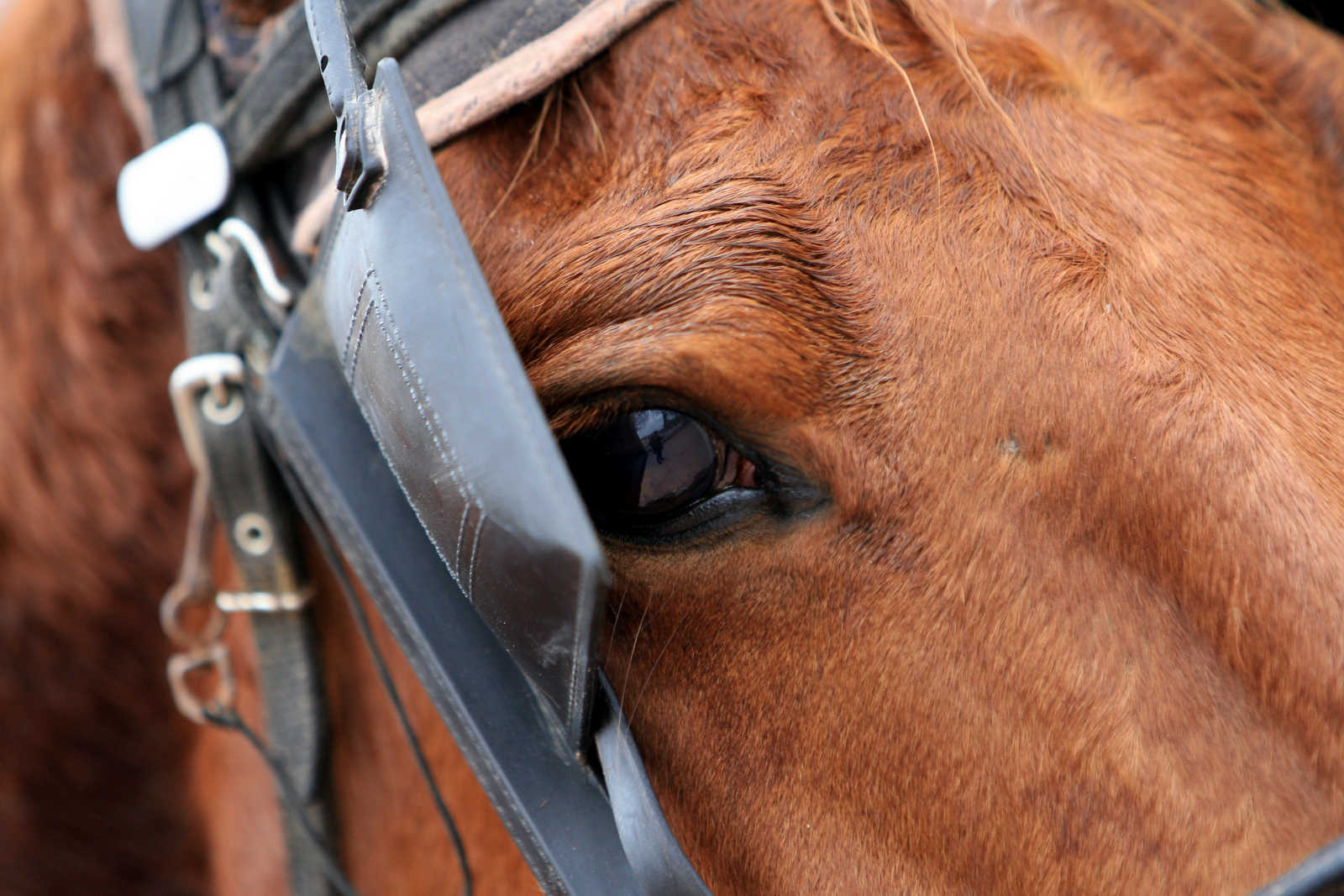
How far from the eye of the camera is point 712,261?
2.74 ft

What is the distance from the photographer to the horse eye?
34.2 inches

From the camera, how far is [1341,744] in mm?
750

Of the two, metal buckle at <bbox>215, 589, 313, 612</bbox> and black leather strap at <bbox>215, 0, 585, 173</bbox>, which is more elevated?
black leather strap at <bbox>215, 0, 585, 173</bbox>

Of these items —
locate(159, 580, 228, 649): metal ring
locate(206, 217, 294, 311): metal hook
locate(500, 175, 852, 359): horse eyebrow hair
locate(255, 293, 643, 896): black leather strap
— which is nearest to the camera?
locate(500, 175, 852, 359): horse eyebrow hair

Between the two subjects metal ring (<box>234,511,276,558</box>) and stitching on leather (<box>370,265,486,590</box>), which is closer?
stitching on leather (<box>370,265,486,590</box>)

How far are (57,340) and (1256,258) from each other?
1.30 meters

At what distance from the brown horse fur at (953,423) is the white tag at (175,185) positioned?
342mm

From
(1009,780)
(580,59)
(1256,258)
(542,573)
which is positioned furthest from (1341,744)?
(580,59)

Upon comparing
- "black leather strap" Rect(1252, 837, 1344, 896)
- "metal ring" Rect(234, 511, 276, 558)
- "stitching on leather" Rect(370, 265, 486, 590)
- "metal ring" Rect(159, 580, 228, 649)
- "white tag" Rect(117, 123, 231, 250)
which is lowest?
"black leather strap" Rect(1252, 837, 1344, 896)

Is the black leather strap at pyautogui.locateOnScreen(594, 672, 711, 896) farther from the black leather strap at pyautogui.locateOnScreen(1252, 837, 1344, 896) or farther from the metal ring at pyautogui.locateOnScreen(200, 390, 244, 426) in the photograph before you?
the metal ring at pyautogui.locateOnScreen(200, 390, 244, 426)

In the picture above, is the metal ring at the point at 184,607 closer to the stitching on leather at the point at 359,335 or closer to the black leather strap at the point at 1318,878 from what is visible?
the stitching on leather at the point at 359,335

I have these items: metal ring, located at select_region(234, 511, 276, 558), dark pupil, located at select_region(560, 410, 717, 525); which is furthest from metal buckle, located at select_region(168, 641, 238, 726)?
dark pupil, located at select_region(560, 410, 717, 525)

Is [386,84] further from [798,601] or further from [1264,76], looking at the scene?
[1264,76]

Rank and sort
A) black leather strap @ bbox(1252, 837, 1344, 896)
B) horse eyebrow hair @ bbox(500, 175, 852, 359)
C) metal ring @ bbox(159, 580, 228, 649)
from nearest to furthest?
black leather strap @ bbox(1252, 837, 1344, 896), horse eyebrow hair @ bbox(500, 175, 852, 359), metal ring @ bbox(159, 580, 228, 649)
